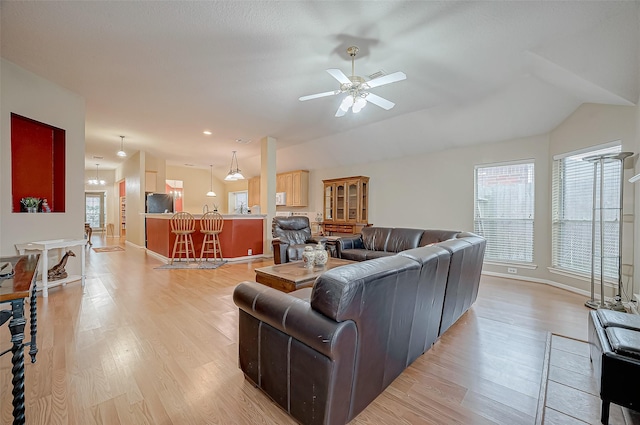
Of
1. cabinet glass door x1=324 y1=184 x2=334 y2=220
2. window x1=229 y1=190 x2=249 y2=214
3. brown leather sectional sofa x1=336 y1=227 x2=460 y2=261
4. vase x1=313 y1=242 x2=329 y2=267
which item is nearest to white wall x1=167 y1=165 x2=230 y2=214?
window x1=229 y1=190 x2=249 y2=214

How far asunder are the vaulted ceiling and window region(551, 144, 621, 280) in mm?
732

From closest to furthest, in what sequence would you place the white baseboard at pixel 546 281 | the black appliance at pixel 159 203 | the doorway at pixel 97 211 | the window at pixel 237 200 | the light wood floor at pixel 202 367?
1. the light wood floor at pixel 202 367
2. the white baseboard at pixel 546 281
3. the black appliance at pixel 159 203
4. the window at pixel 237 200
5. the doorway at pixel 97 211

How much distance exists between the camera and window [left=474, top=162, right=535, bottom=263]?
438cm

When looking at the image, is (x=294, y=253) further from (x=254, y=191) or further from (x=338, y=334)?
(x=254, y=191)

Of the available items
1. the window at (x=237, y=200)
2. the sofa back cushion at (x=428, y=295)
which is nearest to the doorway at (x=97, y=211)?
the window at (x=237, y=200)

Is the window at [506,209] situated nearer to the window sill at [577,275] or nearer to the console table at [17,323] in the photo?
the window sill at [577,275]

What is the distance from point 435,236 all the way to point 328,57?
2.95 meters

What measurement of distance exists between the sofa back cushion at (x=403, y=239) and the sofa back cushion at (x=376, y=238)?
86mm

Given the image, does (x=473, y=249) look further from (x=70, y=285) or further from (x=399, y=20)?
(x=70, y=285)

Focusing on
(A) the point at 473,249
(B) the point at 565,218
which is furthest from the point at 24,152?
(B) the point at 565,218

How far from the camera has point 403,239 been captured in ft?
14.5

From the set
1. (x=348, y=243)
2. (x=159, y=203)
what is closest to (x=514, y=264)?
(x=348, y=243)

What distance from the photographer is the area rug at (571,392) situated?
4.77 feet

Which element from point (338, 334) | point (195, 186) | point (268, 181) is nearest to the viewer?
point (338, 334)
